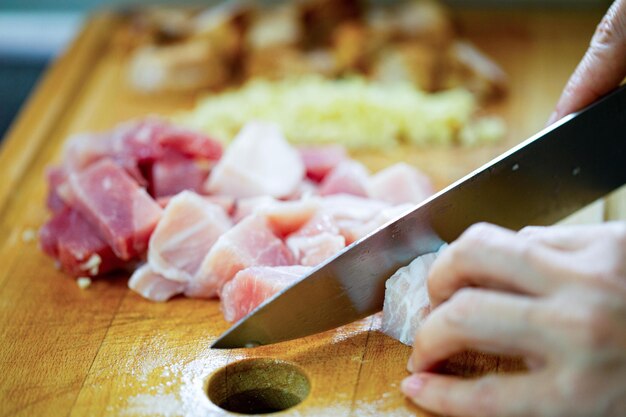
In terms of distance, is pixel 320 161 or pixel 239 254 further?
pixel 320 161

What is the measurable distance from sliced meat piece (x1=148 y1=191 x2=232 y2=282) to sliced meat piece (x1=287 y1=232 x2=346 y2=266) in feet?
0.59

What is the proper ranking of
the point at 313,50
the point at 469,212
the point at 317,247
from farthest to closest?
the point at 313,50, the point at 317,247, the point at 469,212

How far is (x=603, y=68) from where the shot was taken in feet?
6.28

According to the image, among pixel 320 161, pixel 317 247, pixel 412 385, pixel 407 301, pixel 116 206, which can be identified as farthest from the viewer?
pixel 320 161

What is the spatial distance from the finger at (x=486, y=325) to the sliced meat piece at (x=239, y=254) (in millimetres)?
515

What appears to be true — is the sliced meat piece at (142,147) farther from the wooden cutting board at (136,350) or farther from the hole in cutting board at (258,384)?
the hole in cutting board at (258,384)

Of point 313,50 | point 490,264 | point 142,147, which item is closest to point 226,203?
point 142,147

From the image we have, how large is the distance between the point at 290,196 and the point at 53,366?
2.45 feet

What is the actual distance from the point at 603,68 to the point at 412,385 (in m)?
0.84

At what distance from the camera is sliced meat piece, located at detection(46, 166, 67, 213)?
7.33 ft

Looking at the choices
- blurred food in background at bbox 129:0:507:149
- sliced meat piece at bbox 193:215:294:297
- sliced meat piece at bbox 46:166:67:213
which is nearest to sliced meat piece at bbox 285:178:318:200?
sliced meat piece at bbox 193:215:294:297

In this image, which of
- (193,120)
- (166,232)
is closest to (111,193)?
(166,232)

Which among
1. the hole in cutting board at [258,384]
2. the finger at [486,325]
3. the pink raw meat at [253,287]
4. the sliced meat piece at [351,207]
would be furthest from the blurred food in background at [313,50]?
the finger at [486,325]

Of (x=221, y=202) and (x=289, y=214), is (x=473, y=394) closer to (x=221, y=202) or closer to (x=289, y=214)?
(x=289, y=214)
